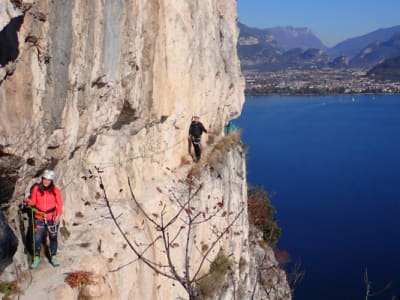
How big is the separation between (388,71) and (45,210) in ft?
495

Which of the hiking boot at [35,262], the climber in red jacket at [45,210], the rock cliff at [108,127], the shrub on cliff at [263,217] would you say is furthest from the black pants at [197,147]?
the shrub on cliff at [263,217]

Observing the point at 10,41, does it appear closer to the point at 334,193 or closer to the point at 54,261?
the point at 54,261

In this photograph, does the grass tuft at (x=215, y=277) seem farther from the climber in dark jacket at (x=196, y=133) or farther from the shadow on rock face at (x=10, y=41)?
the shadow on rock face at (x=10, y=41)

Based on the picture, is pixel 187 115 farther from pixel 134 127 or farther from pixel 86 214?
pixel 86 214

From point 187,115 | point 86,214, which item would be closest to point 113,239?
point 86,214

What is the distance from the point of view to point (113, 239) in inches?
248

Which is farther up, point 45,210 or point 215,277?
point 45,210

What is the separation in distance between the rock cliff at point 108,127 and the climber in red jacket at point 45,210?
158 millimetres

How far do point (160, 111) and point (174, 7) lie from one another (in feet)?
6.42

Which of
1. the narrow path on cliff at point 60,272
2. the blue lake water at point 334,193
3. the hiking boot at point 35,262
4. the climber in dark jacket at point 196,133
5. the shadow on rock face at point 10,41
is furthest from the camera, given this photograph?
the blue lake water at point 334,193

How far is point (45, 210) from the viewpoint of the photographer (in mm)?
5188

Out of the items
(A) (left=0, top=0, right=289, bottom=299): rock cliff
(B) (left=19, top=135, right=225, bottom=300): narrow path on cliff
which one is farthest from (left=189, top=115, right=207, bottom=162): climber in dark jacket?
(B) (left=19, top=135, right=225, bottom=300): narrow path on cliff

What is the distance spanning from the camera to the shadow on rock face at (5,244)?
4400 millimetres

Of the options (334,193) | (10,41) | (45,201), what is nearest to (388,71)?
(334,193)
